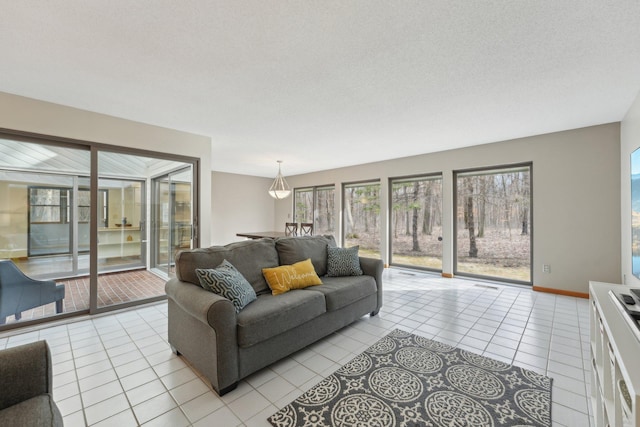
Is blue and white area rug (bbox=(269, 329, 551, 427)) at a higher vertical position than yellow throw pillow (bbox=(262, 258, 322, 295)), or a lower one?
lower

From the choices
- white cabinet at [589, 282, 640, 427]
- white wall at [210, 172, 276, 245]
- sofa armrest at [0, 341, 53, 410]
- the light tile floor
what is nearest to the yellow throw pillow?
A: the light tile floor

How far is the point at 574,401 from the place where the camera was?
1.77 meters

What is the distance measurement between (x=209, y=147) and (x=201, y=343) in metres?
3.22

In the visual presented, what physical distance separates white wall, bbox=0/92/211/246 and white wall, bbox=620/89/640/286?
5.37 meters

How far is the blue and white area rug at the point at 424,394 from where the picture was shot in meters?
1.62

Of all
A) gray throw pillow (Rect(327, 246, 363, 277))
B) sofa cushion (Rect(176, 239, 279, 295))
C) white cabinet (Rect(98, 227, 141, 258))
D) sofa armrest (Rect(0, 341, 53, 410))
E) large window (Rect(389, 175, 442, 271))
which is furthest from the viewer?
large window (Rect(389, 175, 442, 271))

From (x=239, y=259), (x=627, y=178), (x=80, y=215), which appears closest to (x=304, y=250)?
(x=239, y=259)

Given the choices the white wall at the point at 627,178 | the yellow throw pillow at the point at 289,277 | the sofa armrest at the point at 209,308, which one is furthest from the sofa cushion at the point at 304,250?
the white wall at the point at 627,178

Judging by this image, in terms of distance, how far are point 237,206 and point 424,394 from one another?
697 cm

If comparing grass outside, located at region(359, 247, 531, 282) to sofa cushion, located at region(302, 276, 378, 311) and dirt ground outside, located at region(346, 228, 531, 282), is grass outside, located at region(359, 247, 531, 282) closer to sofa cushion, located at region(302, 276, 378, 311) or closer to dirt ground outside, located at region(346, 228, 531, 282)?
dirt ground outside, located at region(346, 228, 531, 282)

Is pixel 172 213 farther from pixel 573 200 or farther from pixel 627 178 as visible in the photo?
pixel 627 178

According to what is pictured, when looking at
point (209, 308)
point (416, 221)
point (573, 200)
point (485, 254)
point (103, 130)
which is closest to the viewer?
point (209, 308)

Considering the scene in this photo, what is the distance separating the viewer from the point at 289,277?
266cm

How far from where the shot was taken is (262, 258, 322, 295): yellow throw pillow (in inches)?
102
